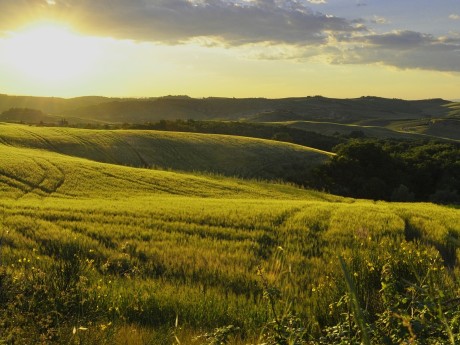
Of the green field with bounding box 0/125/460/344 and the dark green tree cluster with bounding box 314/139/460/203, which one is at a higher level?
the green field with bounding box 0/125/460/344

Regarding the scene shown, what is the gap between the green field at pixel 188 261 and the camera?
16.3 ft

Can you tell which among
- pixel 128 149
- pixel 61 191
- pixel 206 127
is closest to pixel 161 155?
pixel 128 149

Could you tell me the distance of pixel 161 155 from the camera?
60.9 metres

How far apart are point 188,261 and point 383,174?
5047cm

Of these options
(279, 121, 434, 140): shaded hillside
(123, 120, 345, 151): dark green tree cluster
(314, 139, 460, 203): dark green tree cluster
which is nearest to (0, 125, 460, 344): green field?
(314, 139, 460, 203): dark green tree cluster

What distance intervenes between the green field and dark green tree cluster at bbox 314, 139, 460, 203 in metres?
16.8

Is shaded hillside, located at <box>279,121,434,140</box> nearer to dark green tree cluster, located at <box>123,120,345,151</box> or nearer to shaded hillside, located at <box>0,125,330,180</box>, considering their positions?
dark green tree cluster, located at <box>123,120,345,151</box>

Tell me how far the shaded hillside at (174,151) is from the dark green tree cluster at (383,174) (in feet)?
13.5

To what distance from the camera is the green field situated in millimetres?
4973

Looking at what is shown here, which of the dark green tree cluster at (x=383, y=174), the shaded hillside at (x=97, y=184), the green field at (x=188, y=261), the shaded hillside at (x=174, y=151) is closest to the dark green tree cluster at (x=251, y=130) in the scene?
the shaded hillside at (x=174, y=151)

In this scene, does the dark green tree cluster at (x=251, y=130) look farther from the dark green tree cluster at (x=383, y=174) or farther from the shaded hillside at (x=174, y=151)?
the dark green tree cluster at (x=383, y=174)

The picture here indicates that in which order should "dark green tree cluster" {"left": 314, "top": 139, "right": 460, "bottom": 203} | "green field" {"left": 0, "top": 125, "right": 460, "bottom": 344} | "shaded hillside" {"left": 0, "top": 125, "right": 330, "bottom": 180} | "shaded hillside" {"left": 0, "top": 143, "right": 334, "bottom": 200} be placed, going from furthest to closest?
"shaded hillside" {"left": 0, "top": 125, "right": 330, "bottom": 180}, "dark green tree cluster" {"left": 314, "top": 139, "right": 460, "bottom": 203}, "shaded hillside" {"left": 0, "top": 143, "right": 334, "bottom": 200}, "green field" {"left": 0, "top": 125, "right": 460, "bottom": 344}

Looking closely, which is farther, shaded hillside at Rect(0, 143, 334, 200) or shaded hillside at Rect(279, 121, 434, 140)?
shaded hillside at Rect(279, 121, 434, 140)

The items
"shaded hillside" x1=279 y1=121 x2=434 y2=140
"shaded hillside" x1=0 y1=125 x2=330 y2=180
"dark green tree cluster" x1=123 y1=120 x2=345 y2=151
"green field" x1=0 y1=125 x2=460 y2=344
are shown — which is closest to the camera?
"green field" x1=0 y1=125 x2=460 y2=344
